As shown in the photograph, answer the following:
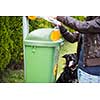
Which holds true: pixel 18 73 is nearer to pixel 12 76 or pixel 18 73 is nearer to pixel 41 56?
pixel 12 76

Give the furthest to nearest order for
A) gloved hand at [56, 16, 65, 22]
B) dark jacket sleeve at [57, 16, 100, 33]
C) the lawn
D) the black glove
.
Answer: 1. the lawn
2. the black glove
3. gloved hand at [56, 16, 65, 22]
4. dark jacket sleeve at [57, 16, 100, 33]

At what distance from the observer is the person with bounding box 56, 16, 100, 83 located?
2.46 metres

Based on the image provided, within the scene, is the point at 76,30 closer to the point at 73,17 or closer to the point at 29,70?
the point at 73,17

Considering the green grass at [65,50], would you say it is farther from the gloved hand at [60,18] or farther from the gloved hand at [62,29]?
the gloved hand at [60,18]

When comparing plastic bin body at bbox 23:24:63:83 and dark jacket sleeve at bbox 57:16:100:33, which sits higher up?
dark jacket sleeve at bbox 57:16:100:33

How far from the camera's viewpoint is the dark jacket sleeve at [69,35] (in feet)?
Answer: 8.81

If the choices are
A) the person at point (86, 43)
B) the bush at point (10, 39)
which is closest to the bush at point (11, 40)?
the bush at point (10, 39)

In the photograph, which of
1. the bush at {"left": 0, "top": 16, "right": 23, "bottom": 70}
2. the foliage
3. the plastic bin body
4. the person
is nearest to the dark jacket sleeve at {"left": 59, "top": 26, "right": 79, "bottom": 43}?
the person

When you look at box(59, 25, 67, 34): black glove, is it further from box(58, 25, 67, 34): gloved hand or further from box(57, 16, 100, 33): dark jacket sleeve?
box(57, 16, 100, 33): dark jacket sleeve

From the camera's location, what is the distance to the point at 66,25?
2514mm

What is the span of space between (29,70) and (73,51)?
0.45 meters
